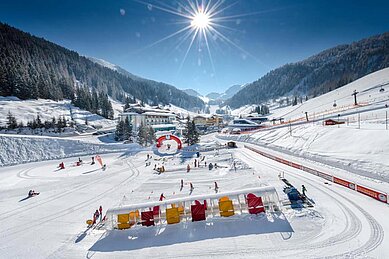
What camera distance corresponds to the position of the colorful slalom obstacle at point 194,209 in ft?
42.7

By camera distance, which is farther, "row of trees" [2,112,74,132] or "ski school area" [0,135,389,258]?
"row of trees" [2,112,74,132]

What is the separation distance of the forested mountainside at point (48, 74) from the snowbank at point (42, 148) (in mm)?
47510

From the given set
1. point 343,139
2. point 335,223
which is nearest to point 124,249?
point 335,223

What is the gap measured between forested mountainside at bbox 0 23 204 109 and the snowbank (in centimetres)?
4751

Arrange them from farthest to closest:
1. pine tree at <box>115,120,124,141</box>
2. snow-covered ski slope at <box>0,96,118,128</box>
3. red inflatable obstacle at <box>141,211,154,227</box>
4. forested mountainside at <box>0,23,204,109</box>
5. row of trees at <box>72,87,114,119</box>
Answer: row of trees at <box>72,87,114,119</box> < forested mountainside at <box>0,23,204,109</box> < snow-covered ski slope at <box>0,96,118,128</box> < pine tree at <box>115,120,124,141</box> < red inflatable obstacle at <box>141,211,154,227</box>

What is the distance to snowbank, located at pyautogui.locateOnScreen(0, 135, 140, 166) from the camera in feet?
130

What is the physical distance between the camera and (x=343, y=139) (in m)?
27.5

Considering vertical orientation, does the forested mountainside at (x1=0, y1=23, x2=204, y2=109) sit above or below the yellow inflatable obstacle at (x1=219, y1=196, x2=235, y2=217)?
above

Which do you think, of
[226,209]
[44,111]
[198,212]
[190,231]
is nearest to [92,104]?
[44,111]

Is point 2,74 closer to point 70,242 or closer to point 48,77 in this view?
point 48,77

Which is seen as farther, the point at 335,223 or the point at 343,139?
the point at 343,139

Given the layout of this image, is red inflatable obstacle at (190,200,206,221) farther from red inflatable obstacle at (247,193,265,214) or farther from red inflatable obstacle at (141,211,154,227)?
red inflatable obstacle at (247,193,265,214)

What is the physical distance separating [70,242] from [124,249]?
12.6 feet

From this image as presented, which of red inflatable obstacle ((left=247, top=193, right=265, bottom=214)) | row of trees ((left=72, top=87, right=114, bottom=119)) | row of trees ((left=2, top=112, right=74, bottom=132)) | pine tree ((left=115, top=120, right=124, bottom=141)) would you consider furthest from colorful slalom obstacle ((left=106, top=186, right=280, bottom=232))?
row of trees ((left=72, top=87, right=114, bottom=119))
